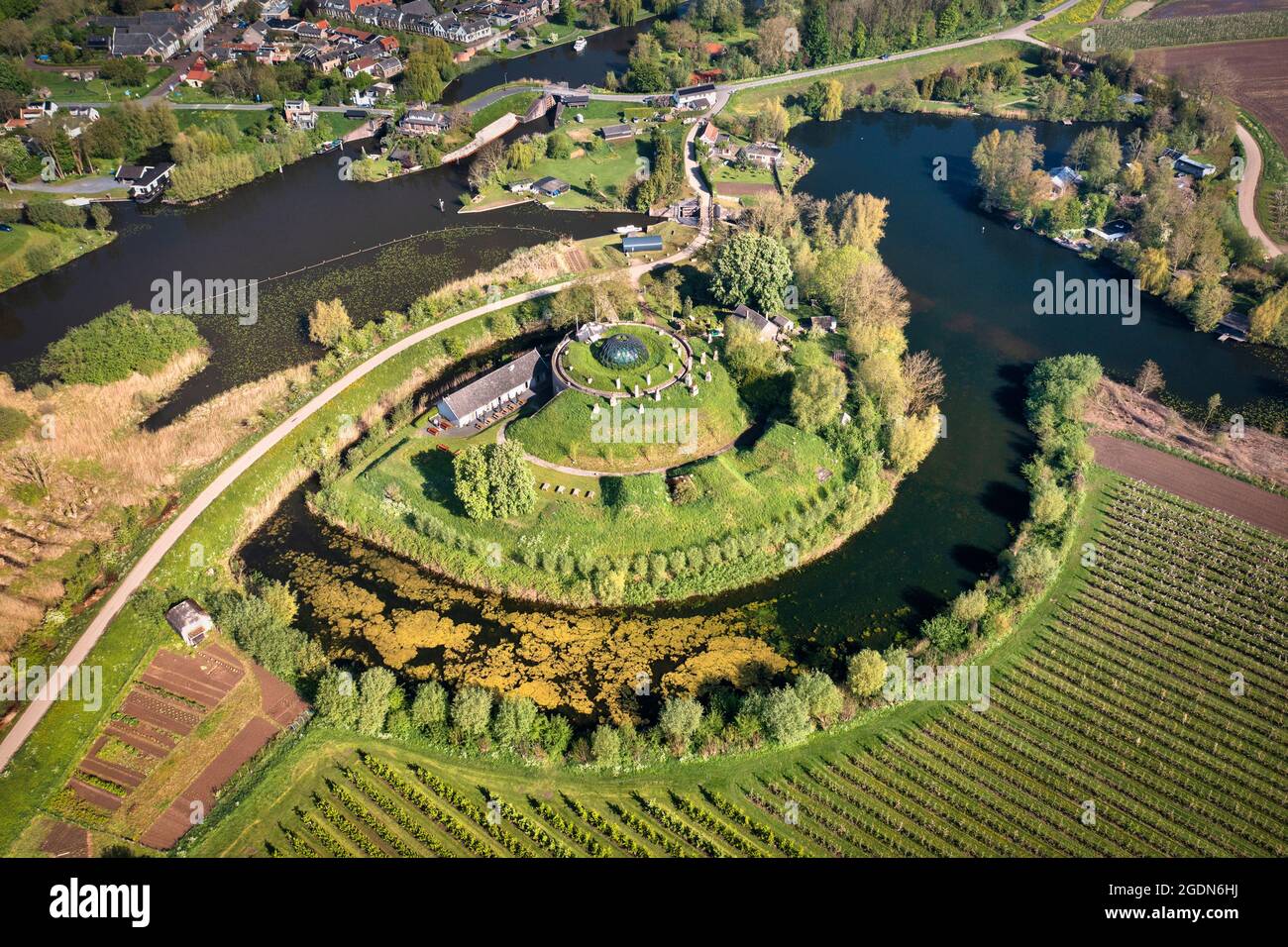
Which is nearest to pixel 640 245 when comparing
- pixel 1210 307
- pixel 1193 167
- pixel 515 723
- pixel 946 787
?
pixel 1210 307

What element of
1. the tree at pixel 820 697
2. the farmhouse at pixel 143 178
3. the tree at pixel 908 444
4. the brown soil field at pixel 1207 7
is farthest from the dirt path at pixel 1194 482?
the brown soil field at pixel 1207 7

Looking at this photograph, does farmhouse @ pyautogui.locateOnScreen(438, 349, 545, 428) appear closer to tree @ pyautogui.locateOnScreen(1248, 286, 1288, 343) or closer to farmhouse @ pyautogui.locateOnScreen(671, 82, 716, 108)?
farmhouse @ pyautogui.locateOnScreen(671, 82, 716, 108)

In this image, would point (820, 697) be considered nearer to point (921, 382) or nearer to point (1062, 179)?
point (921, 382)

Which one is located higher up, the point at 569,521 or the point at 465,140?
the point at 465,140

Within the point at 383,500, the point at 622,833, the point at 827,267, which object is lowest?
the point at 622,833

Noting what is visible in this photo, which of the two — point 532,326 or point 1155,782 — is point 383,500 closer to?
point 532,326

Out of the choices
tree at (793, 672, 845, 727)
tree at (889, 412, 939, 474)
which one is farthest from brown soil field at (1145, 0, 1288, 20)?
tree at (793, 672, 845, 727)

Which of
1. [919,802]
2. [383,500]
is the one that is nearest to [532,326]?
[383,500]
